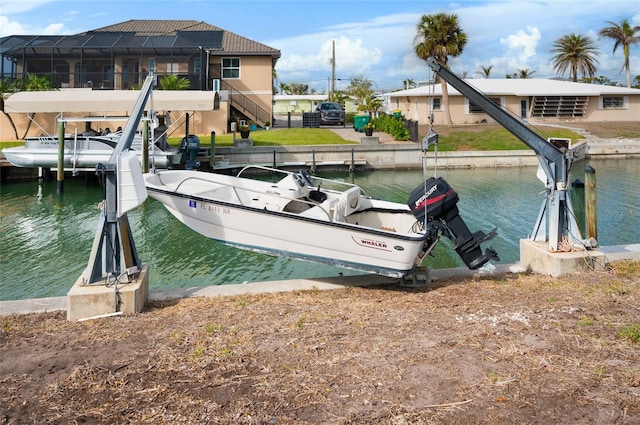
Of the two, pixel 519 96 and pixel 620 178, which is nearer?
pixel 620 178

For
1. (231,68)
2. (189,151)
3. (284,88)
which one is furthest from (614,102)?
(284,88)

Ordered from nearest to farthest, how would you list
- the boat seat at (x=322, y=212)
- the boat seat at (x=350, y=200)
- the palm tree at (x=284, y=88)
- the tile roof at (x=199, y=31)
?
the boat seat at (x=322, y=212), the boat seat at (x=350, y=200), the tile roof at (x=199, y=31), the palm tree at (x=284, y=88)

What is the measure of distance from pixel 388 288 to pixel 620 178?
19.3m

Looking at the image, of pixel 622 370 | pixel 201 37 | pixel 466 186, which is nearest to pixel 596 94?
pixel 466 186

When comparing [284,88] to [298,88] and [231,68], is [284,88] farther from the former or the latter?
[231,68]

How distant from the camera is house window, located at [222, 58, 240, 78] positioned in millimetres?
34500

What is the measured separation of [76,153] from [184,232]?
9.77 m

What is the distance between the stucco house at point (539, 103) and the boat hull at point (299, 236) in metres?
32.2

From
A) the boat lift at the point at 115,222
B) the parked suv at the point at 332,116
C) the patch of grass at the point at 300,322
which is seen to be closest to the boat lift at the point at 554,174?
the patch of grass at the point at 300,322

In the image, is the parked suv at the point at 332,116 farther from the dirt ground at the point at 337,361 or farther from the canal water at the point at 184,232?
the dirt ground at the point at 337,361

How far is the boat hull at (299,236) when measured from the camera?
275 inches

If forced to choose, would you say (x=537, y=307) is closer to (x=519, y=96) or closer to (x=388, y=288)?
(x=388, y=288)

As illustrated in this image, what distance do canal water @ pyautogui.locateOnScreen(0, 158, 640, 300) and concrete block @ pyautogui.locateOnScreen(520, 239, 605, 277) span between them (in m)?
3.00

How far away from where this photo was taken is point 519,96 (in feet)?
130
